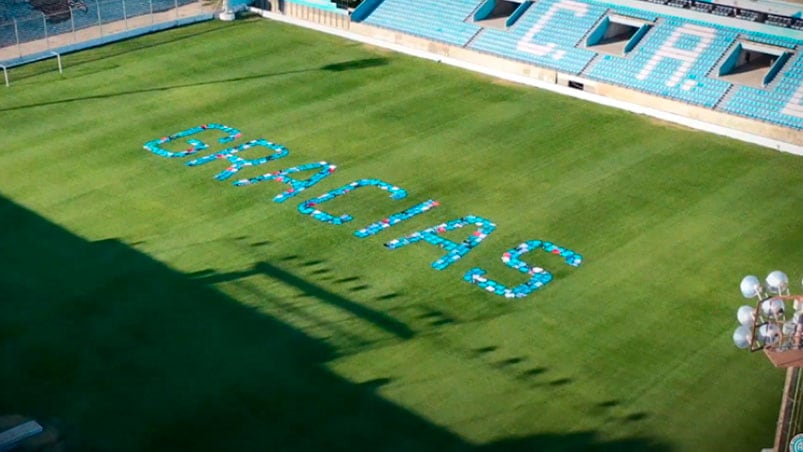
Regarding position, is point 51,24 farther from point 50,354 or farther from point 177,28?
point 50,354

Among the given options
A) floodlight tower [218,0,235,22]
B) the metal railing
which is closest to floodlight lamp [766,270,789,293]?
the metal railing

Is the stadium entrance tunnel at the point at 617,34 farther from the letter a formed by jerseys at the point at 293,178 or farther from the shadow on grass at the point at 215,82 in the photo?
the letter a formed by jerseys at the point at 293,178

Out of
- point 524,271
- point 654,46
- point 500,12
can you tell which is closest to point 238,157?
point 524,271

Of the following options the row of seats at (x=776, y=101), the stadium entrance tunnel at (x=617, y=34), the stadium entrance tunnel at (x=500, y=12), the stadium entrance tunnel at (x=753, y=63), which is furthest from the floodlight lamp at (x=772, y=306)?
the stadium entrance tunnel at (x=500, y=12)

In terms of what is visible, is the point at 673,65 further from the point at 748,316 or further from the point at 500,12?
the point at 748,316

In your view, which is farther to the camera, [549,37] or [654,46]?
[549,37]

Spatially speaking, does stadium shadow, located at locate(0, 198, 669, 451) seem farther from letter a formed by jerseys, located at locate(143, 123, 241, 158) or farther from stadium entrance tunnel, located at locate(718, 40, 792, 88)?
stadium entrance tunnel, located at locate(718, 40, 792, 88)
